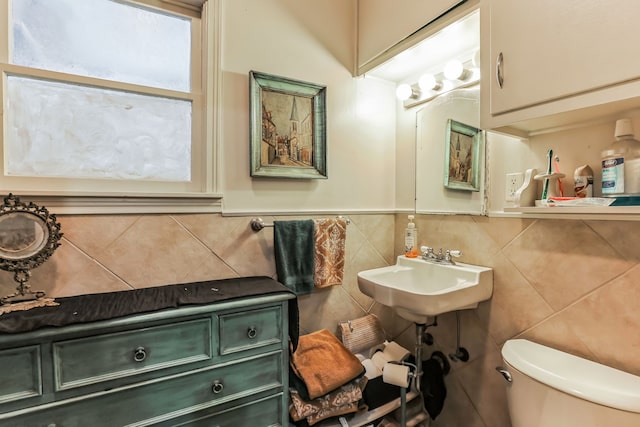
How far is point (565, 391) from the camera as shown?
91 centimetres

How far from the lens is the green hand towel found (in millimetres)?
1522

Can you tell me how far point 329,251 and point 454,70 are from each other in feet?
3.62

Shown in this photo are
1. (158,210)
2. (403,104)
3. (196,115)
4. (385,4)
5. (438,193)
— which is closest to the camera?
(158,210)

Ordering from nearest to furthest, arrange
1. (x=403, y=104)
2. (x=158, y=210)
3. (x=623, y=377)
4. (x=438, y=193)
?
(x=623, y=377) → (x=158, y=210) → (x=438, y=193) → (x=403, y=104)

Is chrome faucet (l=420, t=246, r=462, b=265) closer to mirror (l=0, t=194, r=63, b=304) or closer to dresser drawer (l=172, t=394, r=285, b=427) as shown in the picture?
dresser drawer (l=172, t=394, r=285, b=427)

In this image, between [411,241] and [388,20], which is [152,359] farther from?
[388,20]

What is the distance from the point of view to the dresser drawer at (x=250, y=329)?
1133 mm

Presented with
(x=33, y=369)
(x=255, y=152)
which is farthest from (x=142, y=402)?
(x=255, y=152)

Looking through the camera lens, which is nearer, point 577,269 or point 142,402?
point 142,402

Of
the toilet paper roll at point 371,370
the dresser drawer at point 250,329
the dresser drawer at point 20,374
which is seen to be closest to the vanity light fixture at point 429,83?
the dresser drawer at point 250,329

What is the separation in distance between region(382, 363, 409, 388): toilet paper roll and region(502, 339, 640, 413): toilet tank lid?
0.42 metres

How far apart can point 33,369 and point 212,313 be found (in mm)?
487

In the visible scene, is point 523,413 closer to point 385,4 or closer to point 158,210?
point 158,210

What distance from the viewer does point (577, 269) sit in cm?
115
